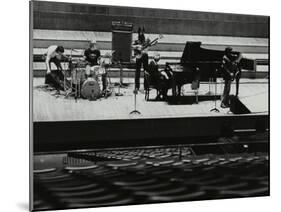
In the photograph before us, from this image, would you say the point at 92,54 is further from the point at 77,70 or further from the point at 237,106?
the point at 237,106

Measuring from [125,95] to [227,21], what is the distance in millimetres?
1433

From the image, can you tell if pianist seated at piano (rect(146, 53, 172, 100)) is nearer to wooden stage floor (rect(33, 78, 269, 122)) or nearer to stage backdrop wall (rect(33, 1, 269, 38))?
wooden stage floor (rect(33, 78, 269, 122))

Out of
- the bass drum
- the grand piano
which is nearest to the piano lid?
the grand piano

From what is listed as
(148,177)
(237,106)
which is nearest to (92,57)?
(148,177)

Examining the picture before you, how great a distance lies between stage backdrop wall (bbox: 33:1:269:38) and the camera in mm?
5055

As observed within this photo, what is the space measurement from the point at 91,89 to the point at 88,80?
96mm

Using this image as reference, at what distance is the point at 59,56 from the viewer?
511 cm

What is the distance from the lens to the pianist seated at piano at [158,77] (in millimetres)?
5438

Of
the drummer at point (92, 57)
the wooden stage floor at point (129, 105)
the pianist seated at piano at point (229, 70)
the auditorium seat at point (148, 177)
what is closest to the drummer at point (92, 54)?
the drummer at point (92, 57)

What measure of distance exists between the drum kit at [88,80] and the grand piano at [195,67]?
27.6 inches

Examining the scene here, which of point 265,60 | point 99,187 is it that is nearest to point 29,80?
point 99,187

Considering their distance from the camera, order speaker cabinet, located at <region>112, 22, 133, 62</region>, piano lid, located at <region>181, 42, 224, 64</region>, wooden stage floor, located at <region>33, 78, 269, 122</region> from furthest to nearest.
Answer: piano lid, located at <region>181, 42, 224, 64</region> < speaker cabinet, located at <region>112, 22, 133, 62</region> < wooden stage floor, located at <region>33, 78, 269, 122</region>

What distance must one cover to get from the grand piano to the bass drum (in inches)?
31.7
